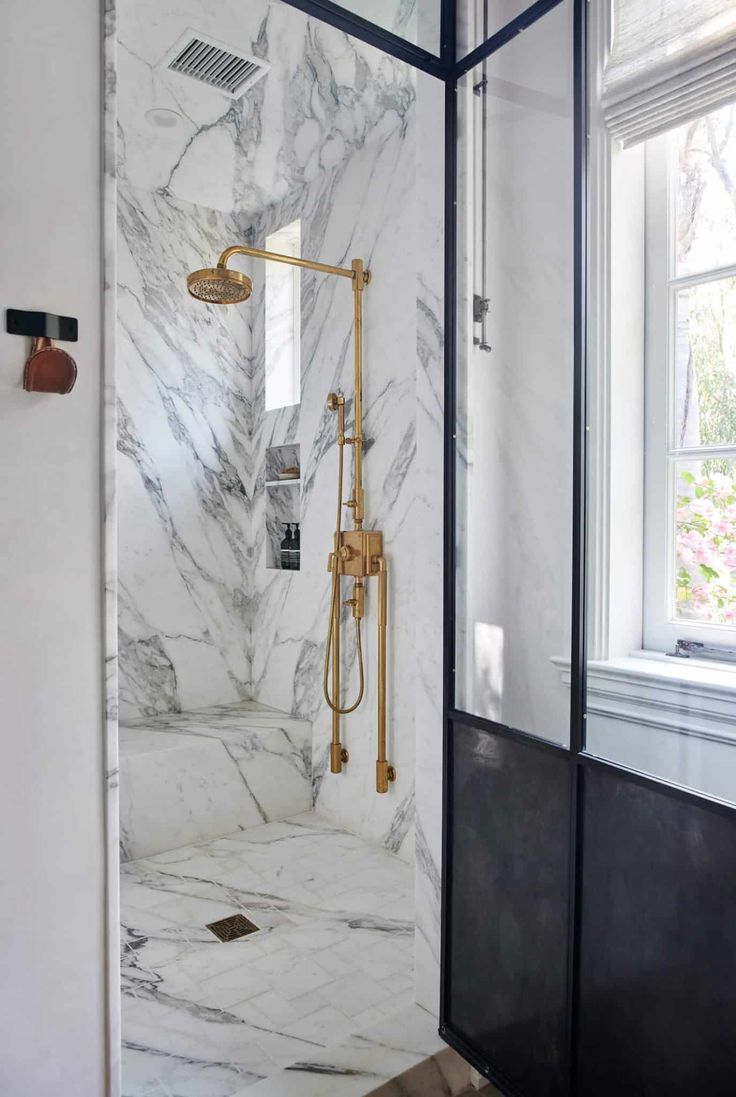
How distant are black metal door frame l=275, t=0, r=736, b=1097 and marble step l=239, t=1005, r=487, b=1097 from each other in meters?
0.06

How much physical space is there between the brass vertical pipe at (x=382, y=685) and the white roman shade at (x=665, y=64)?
177cm

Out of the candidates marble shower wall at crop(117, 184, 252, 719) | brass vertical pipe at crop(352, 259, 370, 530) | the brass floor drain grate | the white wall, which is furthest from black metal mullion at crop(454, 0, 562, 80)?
the brass floor drain grate

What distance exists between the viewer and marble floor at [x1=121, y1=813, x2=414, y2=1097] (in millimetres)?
1851

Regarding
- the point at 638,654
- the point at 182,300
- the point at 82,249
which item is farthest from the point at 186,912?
the point at 182,300

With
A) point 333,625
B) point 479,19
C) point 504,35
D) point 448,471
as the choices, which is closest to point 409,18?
point 479,19

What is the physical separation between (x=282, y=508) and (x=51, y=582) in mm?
2448

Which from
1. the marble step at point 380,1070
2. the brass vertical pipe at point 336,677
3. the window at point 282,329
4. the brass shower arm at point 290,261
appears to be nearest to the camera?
the marble step at point 380,1070

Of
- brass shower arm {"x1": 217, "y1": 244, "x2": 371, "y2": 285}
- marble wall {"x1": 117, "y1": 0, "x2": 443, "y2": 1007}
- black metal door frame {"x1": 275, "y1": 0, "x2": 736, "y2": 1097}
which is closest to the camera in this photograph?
black metal door frame {"x1": 275, "y1": 0, "x2": 736, "y2": 1097}

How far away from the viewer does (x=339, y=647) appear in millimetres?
3197

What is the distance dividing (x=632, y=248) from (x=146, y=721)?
9.34ft

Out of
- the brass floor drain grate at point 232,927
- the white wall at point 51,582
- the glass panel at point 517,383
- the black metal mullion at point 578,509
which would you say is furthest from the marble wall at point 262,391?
the white wall at point 51,582

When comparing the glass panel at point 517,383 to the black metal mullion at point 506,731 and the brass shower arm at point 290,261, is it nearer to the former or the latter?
the black metal mullion at point 506,731

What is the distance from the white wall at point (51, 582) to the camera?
1.32m

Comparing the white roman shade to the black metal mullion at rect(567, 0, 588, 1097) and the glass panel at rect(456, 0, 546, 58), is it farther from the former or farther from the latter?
the glass panel at rect(456, 0, 546, 58)
